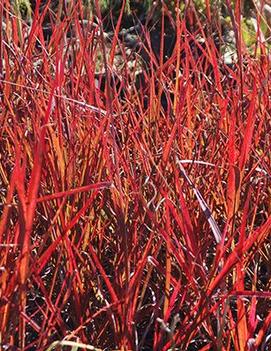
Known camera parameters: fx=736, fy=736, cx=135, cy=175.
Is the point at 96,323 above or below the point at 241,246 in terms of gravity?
below

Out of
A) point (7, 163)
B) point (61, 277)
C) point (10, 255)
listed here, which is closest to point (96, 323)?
point (61, 277)

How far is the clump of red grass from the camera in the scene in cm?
101

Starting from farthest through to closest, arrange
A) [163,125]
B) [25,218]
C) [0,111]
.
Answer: [163,125] → [0,111] → [25,218]

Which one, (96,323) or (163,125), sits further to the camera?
(163,125)

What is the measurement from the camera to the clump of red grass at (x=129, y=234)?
1.01 m

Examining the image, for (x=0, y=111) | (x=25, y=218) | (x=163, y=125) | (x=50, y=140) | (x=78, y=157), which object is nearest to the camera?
(x=25, y=218)

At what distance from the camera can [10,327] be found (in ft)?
3.31

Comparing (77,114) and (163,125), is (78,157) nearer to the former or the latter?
(77,114)

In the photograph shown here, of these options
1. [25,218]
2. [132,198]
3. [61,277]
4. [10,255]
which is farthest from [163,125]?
[25,218]

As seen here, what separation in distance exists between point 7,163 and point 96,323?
42 centimetres

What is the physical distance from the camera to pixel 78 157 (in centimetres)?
146

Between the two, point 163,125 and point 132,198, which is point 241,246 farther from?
point 163,125

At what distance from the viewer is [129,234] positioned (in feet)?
3.94

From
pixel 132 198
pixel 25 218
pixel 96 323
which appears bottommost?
pixel 96 323
